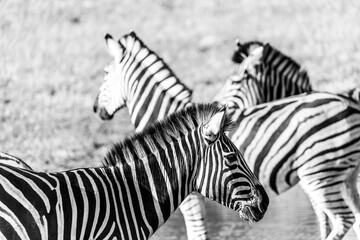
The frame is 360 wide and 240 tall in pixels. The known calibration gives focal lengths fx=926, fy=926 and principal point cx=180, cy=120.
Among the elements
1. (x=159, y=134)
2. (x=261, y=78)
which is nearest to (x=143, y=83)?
(x=261, y=78)

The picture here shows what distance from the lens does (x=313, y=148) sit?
8180 millimetres

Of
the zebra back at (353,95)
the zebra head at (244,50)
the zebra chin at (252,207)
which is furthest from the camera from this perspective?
the zebra head at (244,50)

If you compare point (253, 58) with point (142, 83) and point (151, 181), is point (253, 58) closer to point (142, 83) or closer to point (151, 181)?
point (142, 83)

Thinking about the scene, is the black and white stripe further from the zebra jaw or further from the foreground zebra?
the zebra jaw

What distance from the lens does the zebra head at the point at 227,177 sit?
17.9 ft

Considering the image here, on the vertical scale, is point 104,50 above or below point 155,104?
above

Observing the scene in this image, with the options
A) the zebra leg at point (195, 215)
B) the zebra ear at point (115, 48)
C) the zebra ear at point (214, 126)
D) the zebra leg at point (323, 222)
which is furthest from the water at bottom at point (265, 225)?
the zebra ear at point (214, 126)

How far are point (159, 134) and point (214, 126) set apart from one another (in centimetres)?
36

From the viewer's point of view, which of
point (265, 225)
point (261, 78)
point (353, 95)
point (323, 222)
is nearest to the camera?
point (353, 95)

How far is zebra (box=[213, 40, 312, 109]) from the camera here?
10023 millimetres

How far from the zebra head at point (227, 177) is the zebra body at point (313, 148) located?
273cm

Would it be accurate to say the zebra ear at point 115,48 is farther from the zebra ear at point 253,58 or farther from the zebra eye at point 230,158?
the zebra eye at point 230,158

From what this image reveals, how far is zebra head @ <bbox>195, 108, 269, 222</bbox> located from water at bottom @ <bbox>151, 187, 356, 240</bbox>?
431cm

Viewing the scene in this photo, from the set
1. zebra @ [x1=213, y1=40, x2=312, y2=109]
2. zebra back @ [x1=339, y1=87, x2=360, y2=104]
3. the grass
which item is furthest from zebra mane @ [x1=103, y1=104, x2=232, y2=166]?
the grass
